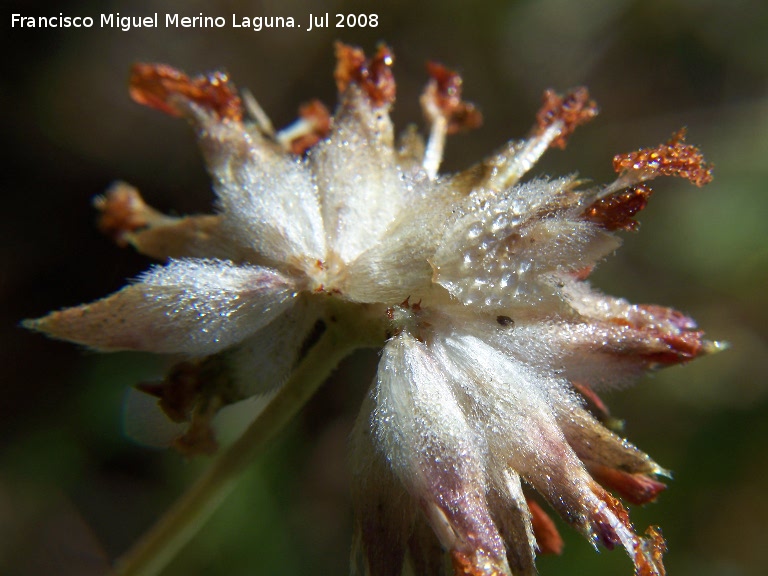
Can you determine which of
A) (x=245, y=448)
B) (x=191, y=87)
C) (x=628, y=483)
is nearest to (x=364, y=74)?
(x=191, y=87)

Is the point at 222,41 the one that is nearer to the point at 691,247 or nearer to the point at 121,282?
the point at 121,282

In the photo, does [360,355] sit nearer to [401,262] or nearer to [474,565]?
[401,262]

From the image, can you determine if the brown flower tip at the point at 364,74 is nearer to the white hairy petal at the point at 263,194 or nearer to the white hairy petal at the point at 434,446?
the white hairy petal at the point at 263,194

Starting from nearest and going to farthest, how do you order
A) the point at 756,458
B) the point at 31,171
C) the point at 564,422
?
the point at 564,422 < the point at 756,458 < the point at 31,171

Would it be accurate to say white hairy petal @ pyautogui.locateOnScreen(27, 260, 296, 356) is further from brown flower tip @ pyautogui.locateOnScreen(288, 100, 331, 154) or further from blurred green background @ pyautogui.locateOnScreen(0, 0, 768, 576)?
blurred green background @ pyautogui.locateOnScreen(0, 0, 768, 576)

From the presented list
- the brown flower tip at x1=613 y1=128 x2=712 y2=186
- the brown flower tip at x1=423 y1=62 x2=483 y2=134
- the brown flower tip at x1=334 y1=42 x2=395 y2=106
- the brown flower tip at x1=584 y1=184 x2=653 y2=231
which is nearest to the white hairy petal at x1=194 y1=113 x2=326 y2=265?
the brown flower tip at x1=334 y1=42 x2=395 y2=106

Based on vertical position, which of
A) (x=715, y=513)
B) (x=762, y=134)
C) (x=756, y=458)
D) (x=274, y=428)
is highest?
(x=762, y=134)

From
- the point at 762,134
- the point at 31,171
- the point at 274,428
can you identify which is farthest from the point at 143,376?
the point at 762,134
